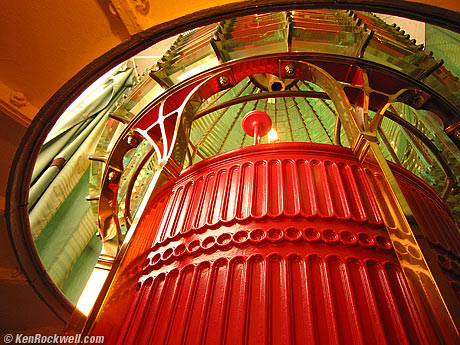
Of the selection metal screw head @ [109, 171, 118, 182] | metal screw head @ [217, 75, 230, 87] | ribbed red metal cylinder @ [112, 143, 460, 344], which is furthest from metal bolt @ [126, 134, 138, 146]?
metal screw head @ [217, 75, 230, 87]

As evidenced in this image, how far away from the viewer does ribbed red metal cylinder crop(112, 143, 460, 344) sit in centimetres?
89

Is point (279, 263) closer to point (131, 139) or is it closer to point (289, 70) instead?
point (289, 70)

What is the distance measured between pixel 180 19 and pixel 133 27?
13 centimetres

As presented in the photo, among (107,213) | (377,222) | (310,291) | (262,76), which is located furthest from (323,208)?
(262,76)

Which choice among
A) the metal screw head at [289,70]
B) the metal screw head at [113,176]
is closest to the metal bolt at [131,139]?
the metal screw head at [113,176]

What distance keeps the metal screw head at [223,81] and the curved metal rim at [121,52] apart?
2.30 ft

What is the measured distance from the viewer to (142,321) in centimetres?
108

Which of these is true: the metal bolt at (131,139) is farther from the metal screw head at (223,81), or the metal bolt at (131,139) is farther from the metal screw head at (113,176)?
the metal screw head at (223,81)

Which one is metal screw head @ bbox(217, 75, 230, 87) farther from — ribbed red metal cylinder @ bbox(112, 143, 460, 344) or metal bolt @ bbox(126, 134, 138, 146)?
metal bolt @ bbox(126, 134, 138, 146)

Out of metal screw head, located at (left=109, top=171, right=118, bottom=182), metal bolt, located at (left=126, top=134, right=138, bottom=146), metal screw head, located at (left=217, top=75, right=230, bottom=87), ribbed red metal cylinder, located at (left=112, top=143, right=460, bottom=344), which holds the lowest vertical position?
ribbed red metal cylinder, located at (left=112, top=143, right=460, bottom=344)

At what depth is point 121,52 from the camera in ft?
2.84

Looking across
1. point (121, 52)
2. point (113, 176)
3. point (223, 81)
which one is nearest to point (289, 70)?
point (223, 81)

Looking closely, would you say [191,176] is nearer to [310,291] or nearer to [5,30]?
[310,291]

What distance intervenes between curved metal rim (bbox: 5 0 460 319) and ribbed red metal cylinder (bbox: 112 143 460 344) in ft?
1.96
